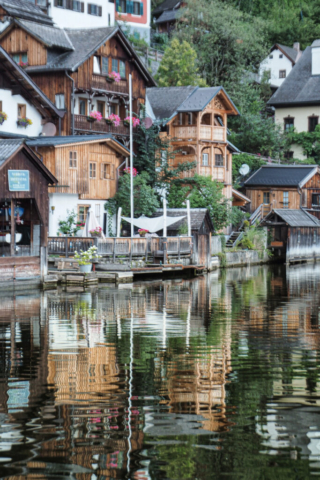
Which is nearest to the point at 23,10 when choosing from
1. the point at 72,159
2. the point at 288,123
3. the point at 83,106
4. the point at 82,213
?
the point at 83,106

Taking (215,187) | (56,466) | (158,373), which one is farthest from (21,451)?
(215,187)

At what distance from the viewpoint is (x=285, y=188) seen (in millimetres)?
64625

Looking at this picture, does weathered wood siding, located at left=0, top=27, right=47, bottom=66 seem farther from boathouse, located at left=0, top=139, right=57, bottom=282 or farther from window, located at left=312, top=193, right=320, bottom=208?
window, located at left=312, top=193, right=320, bottom=208

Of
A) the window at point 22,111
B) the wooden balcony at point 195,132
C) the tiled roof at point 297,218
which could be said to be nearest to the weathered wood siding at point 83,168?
the window at point 22,111

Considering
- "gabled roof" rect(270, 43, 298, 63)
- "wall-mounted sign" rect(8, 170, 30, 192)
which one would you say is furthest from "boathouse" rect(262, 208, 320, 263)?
"gabled roof" rect(270, 43, 298, 63)

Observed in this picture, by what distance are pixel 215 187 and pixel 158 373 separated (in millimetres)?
38873

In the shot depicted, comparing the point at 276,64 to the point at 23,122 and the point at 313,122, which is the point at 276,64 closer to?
the point at 313,122

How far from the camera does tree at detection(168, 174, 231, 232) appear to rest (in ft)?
172

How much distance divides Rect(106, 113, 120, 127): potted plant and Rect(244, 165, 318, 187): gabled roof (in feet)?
51.5

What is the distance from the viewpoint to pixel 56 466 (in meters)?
10.1

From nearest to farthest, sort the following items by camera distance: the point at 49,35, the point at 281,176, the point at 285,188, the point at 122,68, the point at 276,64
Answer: the point at 49,35 < the point at 122,68 < the point at 285,188 < the point at 281,176 < the point at 276,64

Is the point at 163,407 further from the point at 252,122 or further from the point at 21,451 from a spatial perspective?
the point at 252,122

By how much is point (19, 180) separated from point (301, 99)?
5175 cm

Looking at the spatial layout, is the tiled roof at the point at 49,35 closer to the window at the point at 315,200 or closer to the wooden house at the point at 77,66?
the wooden house at the point at 77,66
